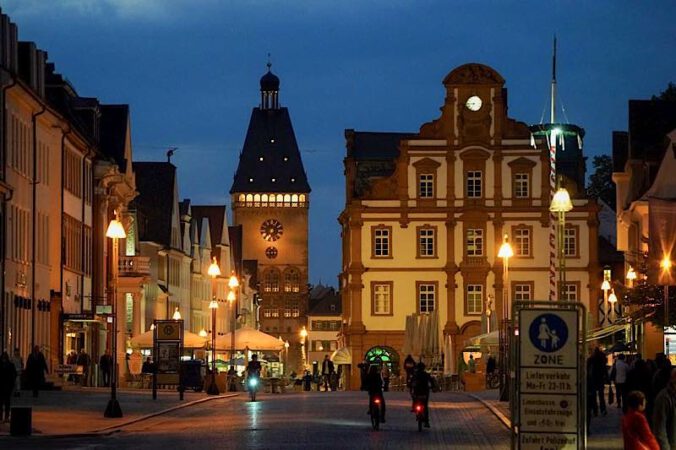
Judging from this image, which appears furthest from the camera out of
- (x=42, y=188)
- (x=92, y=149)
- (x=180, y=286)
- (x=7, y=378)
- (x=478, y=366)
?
(x=180, y=286)

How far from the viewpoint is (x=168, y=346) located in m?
63.9

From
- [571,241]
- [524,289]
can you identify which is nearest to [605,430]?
[524,289]

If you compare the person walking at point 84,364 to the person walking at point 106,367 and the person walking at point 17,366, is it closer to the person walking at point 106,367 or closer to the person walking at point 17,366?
the person walking at point 106,367

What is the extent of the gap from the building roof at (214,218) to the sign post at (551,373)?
397 ft

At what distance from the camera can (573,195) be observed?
108 metres

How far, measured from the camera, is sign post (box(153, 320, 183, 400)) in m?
62.8

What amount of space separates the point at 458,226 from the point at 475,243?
1499 millimetres

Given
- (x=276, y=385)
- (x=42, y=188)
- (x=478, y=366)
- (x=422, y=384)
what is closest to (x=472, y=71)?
(x=478, y=366)

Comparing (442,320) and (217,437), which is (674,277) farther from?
(442,320)

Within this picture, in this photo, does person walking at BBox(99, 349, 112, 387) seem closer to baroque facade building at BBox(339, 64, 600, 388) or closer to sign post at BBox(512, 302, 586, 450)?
baroque facade building at BBox(339, 64, 600, 388)

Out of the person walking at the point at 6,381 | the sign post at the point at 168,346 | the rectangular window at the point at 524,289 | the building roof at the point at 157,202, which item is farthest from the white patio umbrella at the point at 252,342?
the person walking at the point at 6,381

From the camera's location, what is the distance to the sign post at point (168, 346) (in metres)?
62.8

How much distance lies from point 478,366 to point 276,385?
12496 mm

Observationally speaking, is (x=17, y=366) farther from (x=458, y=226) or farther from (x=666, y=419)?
(x=458, y=226)
